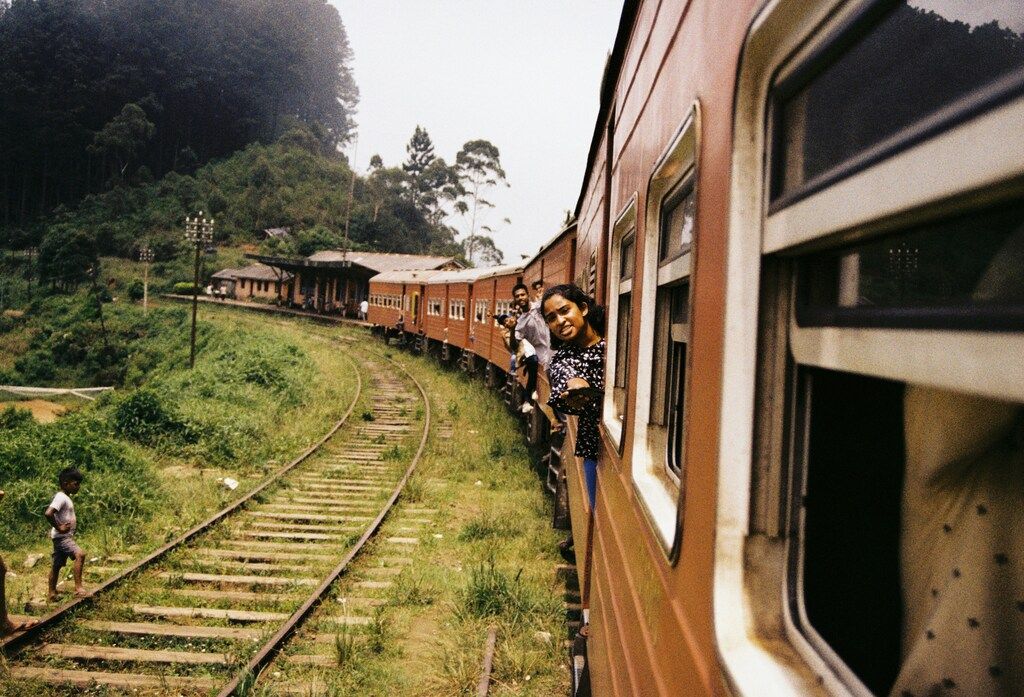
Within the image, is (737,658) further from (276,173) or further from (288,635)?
(276,173)

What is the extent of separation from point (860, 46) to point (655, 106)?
137 cm

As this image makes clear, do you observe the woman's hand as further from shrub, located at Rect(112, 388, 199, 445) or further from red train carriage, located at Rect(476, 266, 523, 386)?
shrub, located at Rect(112, 388, 199, 445)

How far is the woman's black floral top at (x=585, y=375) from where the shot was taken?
352cm

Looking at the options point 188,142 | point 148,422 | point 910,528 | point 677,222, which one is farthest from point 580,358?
point 188,142

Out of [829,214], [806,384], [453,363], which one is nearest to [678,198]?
[806,384]

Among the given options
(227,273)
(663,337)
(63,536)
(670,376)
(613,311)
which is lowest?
(63,536)

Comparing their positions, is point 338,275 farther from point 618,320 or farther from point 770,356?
point 770,356

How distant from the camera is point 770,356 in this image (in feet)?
3.60

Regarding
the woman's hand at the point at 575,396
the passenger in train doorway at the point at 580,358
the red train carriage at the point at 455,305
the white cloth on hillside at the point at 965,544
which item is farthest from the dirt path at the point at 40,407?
the white cloth on hillside at the point at 965,544

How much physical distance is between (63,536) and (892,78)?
6779 millimetres

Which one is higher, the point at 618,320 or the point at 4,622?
the point at 618,320

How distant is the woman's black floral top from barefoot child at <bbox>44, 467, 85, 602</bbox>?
4.41m

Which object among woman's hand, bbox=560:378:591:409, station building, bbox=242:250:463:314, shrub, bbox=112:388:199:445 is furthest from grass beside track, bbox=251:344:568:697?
station building, bbox=242:250:463:314

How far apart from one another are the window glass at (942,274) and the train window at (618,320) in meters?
2.08
